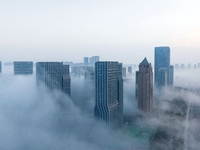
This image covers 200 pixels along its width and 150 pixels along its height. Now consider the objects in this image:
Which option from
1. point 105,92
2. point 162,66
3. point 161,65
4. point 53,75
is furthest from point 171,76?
point 105,92

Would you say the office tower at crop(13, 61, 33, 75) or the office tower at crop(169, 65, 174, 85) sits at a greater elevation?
the office tower at crop(13, 61, 33, 75)

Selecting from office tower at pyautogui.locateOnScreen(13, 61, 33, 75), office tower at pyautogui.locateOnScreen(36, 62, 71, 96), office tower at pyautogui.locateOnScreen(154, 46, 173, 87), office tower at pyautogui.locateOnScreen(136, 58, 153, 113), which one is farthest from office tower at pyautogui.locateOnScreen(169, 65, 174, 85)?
office tower at pyautogui.locateOnScreen(13, 61, 33, 75)

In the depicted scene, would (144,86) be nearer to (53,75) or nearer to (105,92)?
(105,92)

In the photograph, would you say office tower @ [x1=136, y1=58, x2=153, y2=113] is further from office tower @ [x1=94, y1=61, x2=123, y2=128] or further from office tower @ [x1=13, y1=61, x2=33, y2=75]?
office tower @ [x1=13, y1=61, x2=33, y2=75]

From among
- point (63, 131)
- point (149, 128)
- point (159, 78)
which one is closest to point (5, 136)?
point (63, 131)

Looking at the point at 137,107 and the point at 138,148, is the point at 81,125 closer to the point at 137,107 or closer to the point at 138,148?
the point at 138,148
